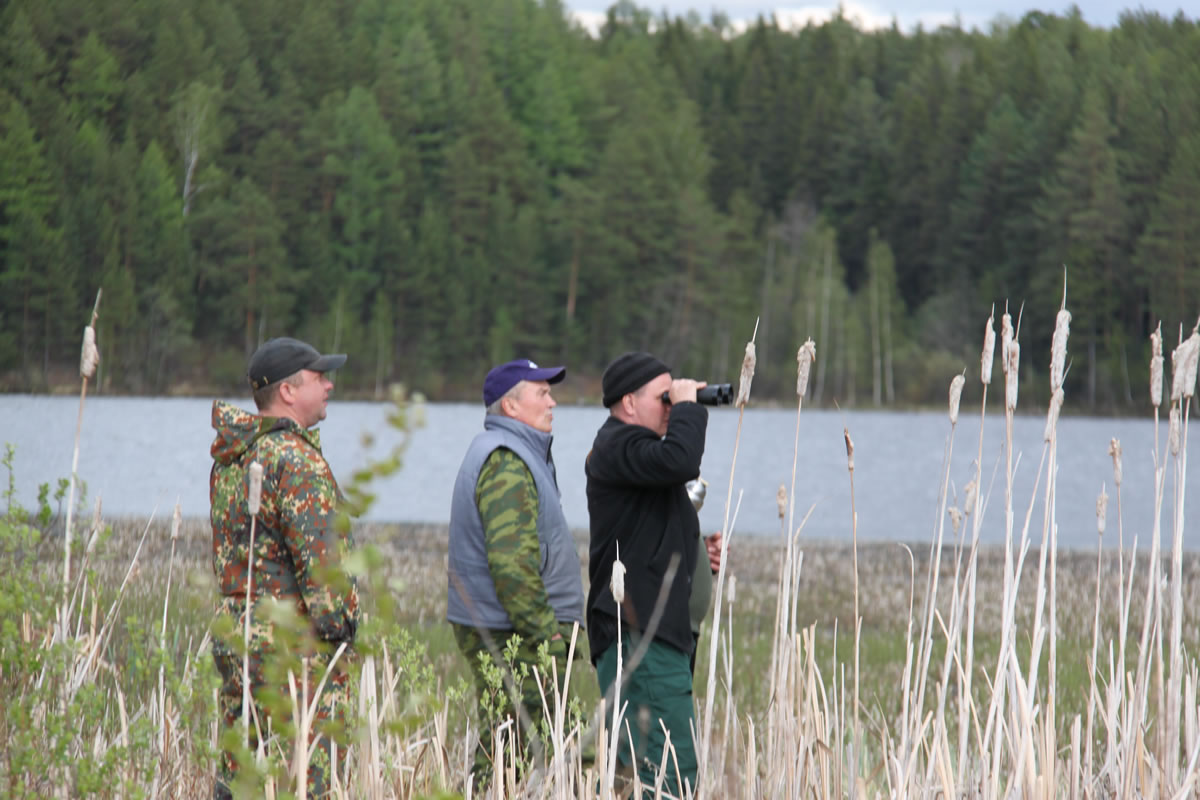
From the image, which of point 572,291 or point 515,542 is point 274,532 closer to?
point 515,542

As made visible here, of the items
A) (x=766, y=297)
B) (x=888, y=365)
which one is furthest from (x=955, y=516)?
(x=766, y=297)

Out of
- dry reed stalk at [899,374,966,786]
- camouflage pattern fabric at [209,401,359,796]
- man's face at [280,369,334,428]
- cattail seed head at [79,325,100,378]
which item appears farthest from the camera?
man's face at [280,369,334,428]

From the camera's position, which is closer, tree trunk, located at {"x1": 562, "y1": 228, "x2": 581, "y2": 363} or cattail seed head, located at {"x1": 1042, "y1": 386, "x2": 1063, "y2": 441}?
cattail seed head, located at {"x1": 1042, "y1": 386, "x2": 1063, "y2": 441}

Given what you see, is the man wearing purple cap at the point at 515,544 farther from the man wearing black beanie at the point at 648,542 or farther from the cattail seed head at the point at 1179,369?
the cattail seed head at the point at 1179,369

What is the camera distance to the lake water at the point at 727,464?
21.6 meters

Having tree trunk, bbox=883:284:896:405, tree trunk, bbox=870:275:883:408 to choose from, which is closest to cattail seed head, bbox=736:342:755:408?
tree trunk, bbox=870:275:883:408

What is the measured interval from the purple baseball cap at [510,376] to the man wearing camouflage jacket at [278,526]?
1.89ft

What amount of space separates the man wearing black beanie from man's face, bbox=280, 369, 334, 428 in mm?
702

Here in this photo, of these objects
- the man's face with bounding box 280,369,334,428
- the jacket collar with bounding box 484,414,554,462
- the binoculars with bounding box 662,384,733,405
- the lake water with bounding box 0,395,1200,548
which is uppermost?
the binoculars with bounding box 662,384,733,405

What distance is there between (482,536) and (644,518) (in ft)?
1.53

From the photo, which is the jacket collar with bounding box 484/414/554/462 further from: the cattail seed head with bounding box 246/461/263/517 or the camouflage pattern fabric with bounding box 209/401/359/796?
the cattail seed head with bounding box 246/461/263/517

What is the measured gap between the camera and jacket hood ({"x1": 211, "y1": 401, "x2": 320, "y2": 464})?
312 cm

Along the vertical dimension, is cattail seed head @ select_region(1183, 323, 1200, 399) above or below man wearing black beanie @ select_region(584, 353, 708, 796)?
above

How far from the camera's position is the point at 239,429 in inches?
124
